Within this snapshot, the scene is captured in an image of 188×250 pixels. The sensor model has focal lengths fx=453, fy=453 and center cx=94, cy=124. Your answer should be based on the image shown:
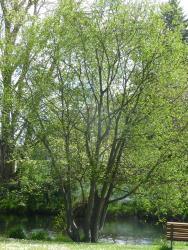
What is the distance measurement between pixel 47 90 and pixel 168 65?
671 cm

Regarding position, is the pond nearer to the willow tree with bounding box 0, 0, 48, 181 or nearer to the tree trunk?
the tree trunk

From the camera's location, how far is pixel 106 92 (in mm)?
25875

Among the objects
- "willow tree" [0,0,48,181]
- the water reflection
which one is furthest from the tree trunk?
the water reflection

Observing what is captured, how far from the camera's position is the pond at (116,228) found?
3030 cm

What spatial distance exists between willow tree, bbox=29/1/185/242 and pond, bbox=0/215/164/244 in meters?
5.23

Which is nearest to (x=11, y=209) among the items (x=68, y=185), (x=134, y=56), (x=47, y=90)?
(x=68, y=185)

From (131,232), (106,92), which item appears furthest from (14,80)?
(131,232)

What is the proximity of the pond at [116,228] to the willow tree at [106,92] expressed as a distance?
17.2 ft

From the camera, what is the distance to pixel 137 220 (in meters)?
39.7

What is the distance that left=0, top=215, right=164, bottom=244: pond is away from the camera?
3030 centimetres

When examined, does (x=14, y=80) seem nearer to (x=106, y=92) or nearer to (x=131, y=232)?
(x=106, y=92)

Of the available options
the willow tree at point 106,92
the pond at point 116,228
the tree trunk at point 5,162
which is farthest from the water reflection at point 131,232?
the tree trunk at point 5,162

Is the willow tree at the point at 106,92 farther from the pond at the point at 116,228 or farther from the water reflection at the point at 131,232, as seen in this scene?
the pond at the point at 116,228

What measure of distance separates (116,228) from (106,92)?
44.0 ft
